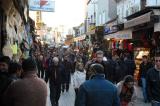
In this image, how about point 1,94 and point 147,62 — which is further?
point 147,62

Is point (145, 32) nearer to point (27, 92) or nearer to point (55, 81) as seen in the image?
point (55, 81)

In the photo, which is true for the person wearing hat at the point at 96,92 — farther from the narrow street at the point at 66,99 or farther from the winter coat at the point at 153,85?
the narrow street at the point at 66,99

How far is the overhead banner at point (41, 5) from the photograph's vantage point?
28862mm

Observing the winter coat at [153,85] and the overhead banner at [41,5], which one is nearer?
the winter coat at [153,85]

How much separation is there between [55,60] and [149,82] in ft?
18.2

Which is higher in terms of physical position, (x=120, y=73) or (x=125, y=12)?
(x=125, y=12)

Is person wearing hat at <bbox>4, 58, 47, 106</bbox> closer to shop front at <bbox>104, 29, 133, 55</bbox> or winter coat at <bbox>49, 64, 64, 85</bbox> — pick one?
winter coat at <bbox>49, 64, 64, 85</bbox>

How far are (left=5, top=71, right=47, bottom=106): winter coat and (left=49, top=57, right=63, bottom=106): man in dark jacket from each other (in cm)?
802

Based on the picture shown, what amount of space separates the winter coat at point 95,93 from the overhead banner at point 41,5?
21454 mm

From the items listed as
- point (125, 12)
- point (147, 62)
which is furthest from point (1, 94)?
point (125, 12)

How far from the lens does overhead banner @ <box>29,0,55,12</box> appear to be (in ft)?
94.7

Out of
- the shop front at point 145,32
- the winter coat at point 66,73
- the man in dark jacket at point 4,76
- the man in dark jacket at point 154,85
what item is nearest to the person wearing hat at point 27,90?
the man in dark jacket at point 4,76

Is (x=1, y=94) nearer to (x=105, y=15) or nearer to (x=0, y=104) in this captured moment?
(x=0, y=104)

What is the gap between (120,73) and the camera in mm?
19047
